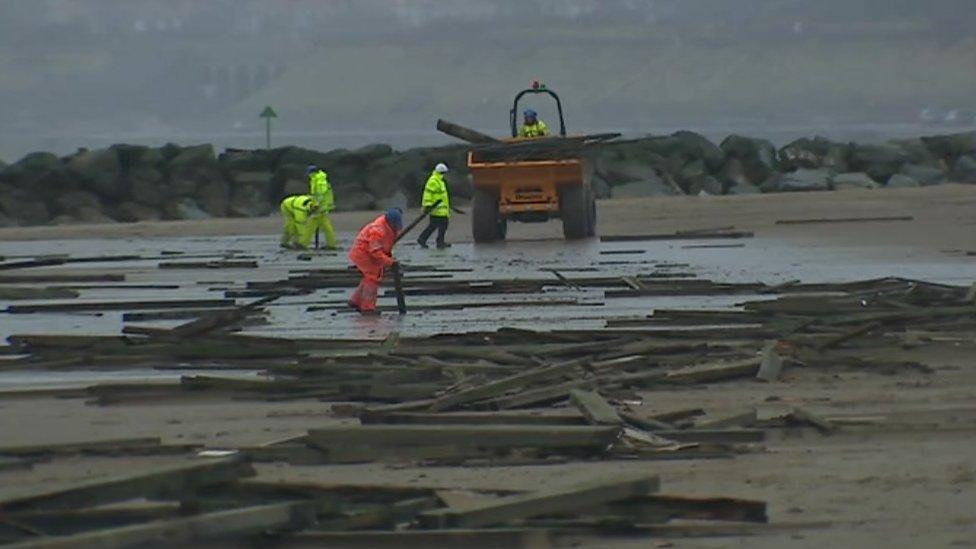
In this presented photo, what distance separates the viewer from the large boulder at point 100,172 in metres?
52.8

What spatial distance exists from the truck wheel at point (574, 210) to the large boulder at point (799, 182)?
1966 centimetres

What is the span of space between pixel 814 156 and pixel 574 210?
25.7 metres

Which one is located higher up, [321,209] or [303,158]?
[303,158]

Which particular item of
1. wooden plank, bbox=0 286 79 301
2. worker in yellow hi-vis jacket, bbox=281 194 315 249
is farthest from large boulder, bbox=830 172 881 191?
wooden plank, bbox=0 286 79 301

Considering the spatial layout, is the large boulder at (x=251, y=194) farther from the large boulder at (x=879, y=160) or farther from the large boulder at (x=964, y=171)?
the large boulder at (x=964, y=171)

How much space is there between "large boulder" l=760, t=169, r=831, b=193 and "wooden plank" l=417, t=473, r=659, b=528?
142 ft

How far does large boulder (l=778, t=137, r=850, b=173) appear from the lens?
56844 mm

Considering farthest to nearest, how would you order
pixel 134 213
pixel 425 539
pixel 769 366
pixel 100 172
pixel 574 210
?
pixel 100 172
pixel 134 213
pixel 574 210
pixel 769 366
pixel 425 539

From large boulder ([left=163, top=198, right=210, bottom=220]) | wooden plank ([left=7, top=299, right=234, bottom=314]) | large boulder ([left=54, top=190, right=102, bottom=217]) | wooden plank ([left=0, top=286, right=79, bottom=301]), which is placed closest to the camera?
wooden plank ([left=7, top=299, right=234, bottom=314])

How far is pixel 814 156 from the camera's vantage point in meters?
57.6

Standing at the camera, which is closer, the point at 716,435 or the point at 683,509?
the point at 683,509

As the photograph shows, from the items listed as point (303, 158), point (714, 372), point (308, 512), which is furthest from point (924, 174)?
point (308, 512)

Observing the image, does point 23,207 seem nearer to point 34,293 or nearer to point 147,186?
point 147,186

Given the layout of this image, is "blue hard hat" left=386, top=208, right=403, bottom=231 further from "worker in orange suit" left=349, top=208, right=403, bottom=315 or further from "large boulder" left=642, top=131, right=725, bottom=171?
"large boulder" left=642, top=131, right=725, bottom=171
